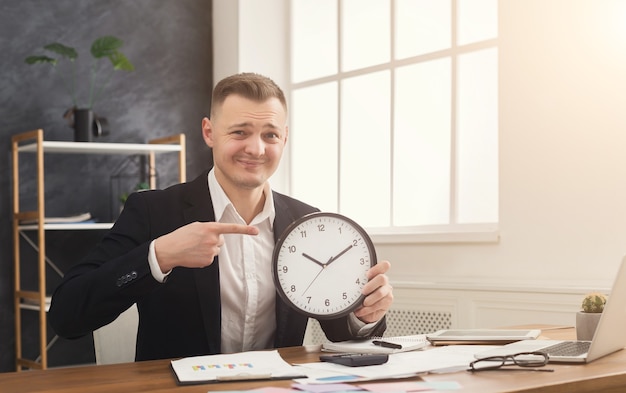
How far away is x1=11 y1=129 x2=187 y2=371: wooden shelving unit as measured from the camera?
4.27m

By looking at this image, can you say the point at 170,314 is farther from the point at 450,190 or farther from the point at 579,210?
the point at 450,190

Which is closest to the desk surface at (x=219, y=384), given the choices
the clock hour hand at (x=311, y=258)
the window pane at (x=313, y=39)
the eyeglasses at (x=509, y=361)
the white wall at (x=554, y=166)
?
the eyeglasses at (x=509, y=361)

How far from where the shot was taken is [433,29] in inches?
168

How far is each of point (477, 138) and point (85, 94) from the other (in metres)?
2.22

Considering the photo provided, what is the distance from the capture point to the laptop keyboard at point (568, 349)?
6.40 feet

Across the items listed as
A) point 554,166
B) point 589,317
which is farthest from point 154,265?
point 554,166

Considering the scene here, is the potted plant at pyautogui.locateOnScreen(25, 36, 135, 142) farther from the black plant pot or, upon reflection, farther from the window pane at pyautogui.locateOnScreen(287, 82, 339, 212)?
the window pane at pyautogui.locateOnScreen(287, 82, 339, 212)

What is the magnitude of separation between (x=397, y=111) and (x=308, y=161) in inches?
30.6

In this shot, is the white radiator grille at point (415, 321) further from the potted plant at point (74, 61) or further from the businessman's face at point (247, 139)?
the potted plant at point (74, 61)

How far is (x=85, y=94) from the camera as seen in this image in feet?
15.9

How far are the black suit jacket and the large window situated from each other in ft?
5.85

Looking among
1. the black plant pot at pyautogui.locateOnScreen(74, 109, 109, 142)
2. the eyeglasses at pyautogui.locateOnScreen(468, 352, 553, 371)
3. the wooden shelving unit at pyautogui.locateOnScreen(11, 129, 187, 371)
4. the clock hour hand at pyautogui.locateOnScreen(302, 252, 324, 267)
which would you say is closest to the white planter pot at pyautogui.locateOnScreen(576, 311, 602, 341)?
the eyeglasses at pyautogui.locateOnScreen(468, 352, 553, 371)

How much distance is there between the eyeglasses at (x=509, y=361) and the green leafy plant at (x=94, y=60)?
10.6ft

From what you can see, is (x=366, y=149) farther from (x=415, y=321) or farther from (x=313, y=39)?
(x=415, y=321)
